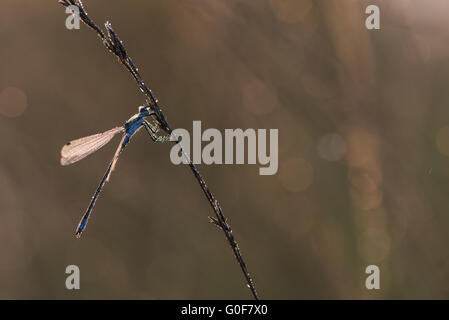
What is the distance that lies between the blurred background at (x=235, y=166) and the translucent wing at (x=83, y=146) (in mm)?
824

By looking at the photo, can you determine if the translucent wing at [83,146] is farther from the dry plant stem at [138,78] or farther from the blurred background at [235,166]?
the blurred background at [235,166]

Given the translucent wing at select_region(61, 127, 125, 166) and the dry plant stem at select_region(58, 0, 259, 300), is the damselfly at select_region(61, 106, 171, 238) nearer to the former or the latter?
the translucent wing at select_region(61, 127, 125, 166)

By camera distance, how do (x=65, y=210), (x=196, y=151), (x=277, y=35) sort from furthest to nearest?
(x=277, y=35)
(x=65, y=210)
(x=196, y=151)

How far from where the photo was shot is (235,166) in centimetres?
292

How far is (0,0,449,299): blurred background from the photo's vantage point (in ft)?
8.43

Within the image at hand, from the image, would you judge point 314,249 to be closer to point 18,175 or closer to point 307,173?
point 307,173

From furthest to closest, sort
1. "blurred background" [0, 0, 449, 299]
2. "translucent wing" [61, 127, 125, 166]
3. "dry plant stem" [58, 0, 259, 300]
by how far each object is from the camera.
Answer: "blurred background" [0, 0, 449, 299] < "translucent wing" [61, 127, 125, 166] < "dry plant stem" [58, 0, 259, 300]

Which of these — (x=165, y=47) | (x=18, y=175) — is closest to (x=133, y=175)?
(x=18, y=175)

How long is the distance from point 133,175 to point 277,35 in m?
1.42

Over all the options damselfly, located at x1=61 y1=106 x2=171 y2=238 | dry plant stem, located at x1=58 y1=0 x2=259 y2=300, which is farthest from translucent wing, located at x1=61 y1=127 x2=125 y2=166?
dry plant stem, located at x1=58 y1=0 x2=259 y2=300

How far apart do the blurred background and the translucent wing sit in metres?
0.82

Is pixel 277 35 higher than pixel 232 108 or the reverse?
higher

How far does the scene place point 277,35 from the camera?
9.79ft

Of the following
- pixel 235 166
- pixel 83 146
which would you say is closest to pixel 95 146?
pixel 83 146
